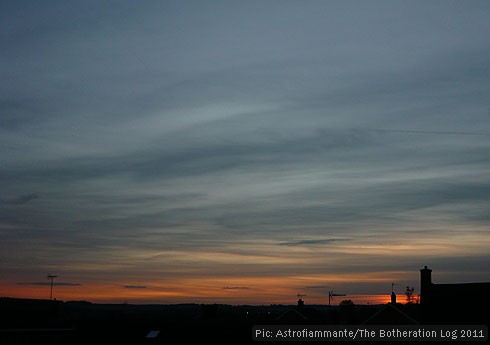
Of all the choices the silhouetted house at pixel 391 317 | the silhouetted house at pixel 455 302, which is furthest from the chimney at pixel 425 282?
the silhouetted house at pixel 391 317

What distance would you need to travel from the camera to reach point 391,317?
219ft

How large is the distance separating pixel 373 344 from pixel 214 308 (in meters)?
25.9

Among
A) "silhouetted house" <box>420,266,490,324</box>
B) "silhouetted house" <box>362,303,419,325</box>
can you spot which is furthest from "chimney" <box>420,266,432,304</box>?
"silhouetted house" <box>362,303,419,325</box>

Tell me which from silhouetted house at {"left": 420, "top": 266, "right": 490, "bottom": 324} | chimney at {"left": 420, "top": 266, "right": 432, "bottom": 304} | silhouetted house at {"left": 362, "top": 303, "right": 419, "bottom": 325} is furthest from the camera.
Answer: chimney at {"left": 420, "top": 266, "right": 432, "bottom": 304}

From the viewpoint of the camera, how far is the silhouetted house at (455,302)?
63000 millimetres

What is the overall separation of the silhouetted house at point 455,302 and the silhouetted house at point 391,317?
1.79 meters

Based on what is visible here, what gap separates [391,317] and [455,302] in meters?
6.26

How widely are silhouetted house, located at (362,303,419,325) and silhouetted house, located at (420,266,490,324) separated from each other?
1.79 meters

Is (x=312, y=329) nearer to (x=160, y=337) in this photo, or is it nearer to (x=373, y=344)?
(x=373, y=344)

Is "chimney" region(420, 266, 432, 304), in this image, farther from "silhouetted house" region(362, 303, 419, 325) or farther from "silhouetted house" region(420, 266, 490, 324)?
"silhouetted house" region(362, 303, 419, 325)

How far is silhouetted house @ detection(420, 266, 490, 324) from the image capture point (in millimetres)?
63000

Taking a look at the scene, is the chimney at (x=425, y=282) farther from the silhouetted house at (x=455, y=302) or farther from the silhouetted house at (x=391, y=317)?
the silhouetted house at (x=391, y=317)

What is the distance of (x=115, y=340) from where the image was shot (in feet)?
193

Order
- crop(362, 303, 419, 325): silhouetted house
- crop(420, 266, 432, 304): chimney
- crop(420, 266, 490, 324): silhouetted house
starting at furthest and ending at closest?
crop(420, 266, 432, 304): chimney
crop(362, 303, 419, 325): silhouetted house
crop(420, 266, 490, 324): silhouetted house
